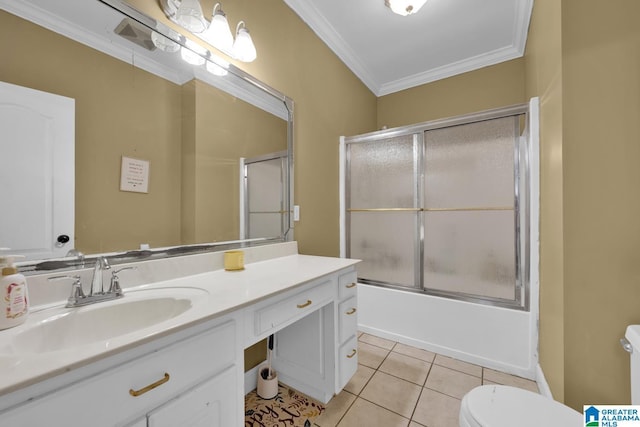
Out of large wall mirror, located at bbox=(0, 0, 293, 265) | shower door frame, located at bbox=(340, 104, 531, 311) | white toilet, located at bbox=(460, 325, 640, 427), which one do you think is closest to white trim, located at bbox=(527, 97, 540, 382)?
shower door frame, located at bbox=(340, 104, 531, 311)

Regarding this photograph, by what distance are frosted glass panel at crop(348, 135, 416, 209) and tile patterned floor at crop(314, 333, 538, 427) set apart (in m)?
1.24

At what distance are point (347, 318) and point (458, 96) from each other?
2.66 m

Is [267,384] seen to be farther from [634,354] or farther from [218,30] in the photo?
[218,30]

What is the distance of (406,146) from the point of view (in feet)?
7.60

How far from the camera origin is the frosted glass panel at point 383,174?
231cm

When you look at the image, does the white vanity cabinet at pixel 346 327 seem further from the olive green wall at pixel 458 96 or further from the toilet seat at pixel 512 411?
the olive green wall at pixel 458 96

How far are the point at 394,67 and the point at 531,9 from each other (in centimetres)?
120

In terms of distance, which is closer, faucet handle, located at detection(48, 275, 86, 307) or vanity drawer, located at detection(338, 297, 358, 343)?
faucet handle, located at detection(48, 275, 86, 307)

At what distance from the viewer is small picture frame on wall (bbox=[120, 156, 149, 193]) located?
1.07m

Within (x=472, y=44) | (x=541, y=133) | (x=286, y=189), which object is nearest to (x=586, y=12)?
(x=541, y=133)

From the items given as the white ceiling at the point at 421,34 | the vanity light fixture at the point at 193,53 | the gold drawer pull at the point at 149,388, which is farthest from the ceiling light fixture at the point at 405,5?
the gold drawer pull at the point at 149,388

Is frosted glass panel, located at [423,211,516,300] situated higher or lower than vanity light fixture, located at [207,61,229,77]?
lower

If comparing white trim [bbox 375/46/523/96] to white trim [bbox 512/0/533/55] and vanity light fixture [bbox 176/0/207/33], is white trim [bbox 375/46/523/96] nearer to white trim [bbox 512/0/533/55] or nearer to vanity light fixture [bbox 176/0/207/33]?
white trim [bbox 512/0/533/55]

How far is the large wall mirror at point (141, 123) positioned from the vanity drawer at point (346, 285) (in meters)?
0.60
